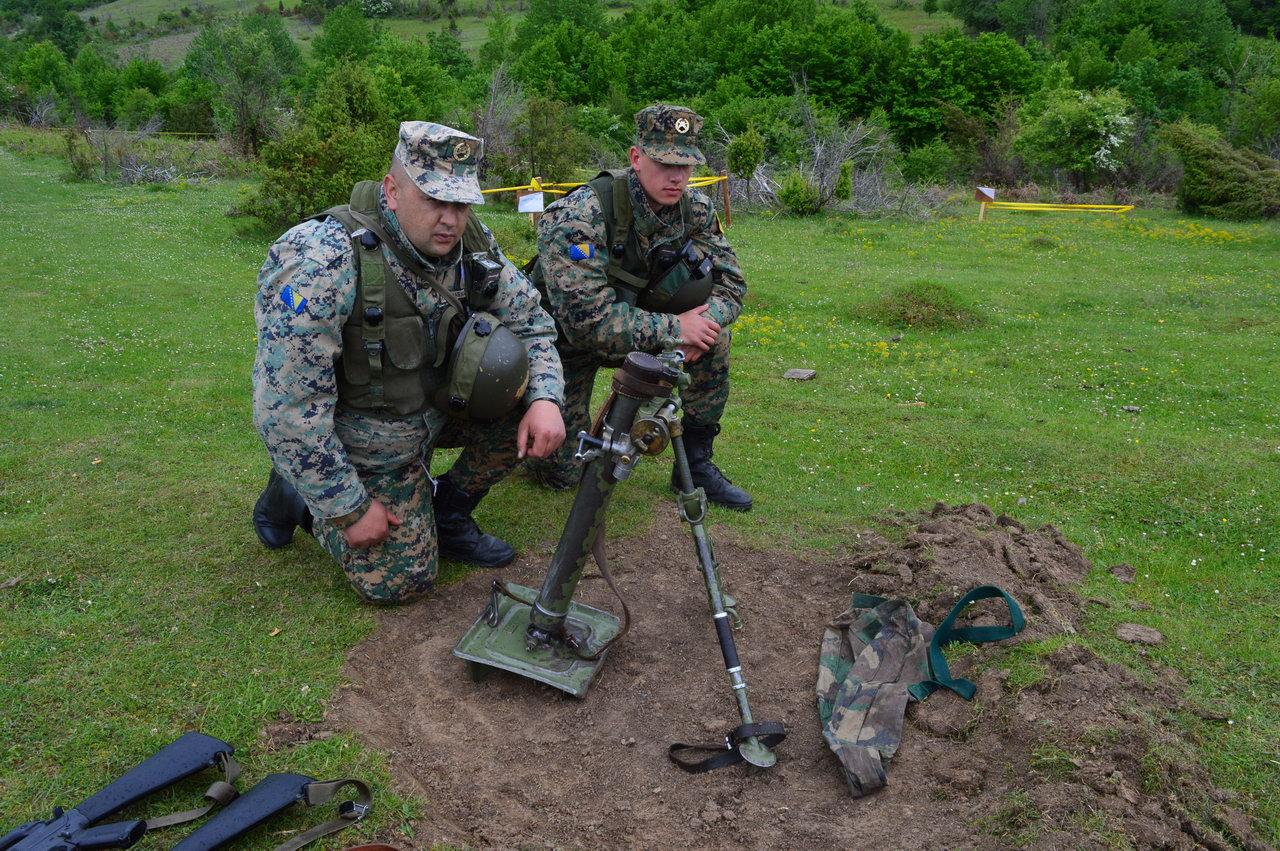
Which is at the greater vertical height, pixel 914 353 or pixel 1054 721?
pixel 1054 721

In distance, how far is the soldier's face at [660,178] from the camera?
491 cm

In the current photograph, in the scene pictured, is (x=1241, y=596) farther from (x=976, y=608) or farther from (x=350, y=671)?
(x=350, y=671)

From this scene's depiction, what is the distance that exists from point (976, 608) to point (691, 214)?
2672 millimetres

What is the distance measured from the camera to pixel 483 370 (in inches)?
168

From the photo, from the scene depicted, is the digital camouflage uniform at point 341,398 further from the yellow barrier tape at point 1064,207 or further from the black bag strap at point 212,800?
the yellow barrier tape at point 1064,207

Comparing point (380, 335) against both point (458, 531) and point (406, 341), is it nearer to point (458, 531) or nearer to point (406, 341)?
point (406, 341)

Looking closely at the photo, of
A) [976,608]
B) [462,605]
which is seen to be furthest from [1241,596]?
[462,605]

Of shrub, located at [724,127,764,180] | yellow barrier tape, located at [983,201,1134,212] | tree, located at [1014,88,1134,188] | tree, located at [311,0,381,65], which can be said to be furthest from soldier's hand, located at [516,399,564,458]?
tree, located at [311,0,381,65]

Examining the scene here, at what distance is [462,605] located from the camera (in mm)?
4668

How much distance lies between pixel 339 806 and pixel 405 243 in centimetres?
230

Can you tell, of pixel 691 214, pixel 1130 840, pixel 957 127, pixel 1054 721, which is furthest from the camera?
pixel 957 127

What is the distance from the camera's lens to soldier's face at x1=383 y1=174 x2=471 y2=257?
4.01 meters

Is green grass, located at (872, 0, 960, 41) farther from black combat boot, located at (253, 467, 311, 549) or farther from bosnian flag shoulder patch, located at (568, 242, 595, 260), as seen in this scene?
black combat boot, located at (253, 467, 311, 549)

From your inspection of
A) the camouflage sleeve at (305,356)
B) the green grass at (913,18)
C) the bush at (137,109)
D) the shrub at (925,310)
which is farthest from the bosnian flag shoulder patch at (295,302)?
the green grass at (913,18)
